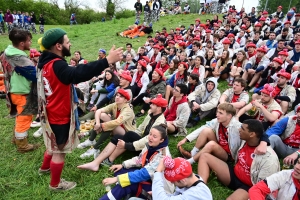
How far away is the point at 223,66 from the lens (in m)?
7.68

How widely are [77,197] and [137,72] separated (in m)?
4.40

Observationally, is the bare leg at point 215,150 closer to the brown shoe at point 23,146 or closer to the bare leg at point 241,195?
the bare leg at point 241,195

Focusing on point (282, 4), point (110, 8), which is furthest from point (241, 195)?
point (110, 8)

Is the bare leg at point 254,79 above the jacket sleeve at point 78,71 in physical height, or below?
below

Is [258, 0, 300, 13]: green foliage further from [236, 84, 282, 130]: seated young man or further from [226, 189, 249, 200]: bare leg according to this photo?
[226, 189, 249, 200]: bare leg

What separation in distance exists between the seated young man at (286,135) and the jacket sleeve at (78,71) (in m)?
3.06

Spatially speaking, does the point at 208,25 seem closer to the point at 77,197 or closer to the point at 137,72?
the point at 137,72

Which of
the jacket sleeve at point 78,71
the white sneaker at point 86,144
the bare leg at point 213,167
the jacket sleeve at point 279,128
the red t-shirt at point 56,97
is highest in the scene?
the jacket sleeve at point 78,71

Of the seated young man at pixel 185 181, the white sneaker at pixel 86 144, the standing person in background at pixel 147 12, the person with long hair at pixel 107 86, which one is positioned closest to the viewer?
the seated young man at pixel 185 181

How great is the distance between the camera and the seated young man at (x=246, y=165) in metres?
2.94

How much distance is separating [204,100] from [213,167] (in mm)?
2534

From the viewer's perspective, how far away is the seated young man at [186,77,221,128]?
5.30 meters

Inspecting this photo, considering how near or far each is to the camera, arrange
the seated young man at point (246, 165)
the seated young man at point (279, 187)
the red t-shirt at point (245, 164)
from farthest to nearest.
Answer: the red t-shirt at point (245, 164) < the seated young man at point (246, 165) < the seated young man at point (279, 187)

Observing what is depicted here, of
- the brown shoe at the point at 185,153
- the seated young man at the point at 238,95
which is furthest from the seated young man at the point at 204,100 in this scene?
the brown shoe at the point at 185,153
